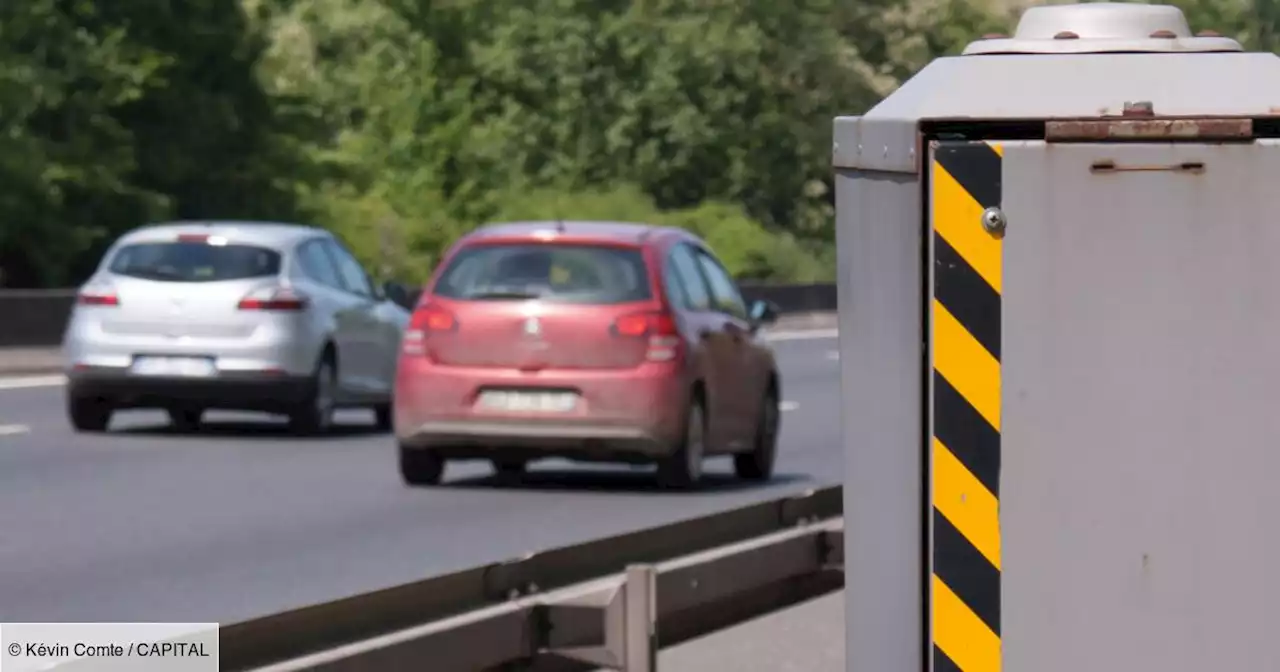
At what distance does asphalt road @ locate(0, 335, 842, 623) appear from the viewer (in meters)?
12.1

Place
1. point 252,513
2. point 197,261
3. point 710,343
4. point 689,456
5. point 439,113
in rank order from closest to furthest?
1. point 252,513
2. point 689,456
3. point 710,343
4. point 197,261
5. point 439,113

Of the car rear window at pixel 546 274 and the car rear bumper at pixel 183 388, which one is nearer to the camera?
the car rear window at pixel 546 274

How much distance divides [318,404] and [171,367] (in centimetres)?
142

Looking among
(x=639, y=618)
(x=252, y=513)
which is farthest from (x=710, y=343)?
(x=639, y=618)

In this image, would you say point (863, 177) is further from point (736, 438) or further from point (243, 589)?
point (736, 438)

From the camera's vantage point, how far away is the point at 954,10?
96375 mm

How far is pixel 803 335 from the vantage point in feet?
168

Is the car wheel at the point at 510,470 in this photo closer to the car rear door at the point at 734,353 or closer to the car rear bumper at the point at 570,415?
the car rear bumper at the point at 570,415

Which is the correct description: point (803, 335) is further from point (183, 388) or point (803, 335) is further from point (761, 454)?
point (761, 454)

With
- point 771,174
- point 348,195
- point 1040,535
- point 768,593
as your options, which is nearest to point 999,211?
point 1040,535

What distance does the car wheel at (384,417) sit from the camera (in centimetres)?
2355

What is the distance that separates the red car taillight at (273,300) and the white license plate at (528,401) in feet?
14.4

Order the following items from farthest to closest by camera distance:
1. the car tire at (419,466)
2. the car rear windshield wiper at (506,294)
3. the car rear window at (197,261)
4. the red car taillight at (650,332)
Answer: the car rear window at (197,261)
the car tire at (419,466)
the car rear windshield wiper at (506,294)
the red car taillight at (650,332)

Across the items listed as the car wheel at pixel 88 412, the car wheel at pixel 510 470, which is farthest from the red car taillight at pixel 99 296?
the car wheel at pixel 510 470
